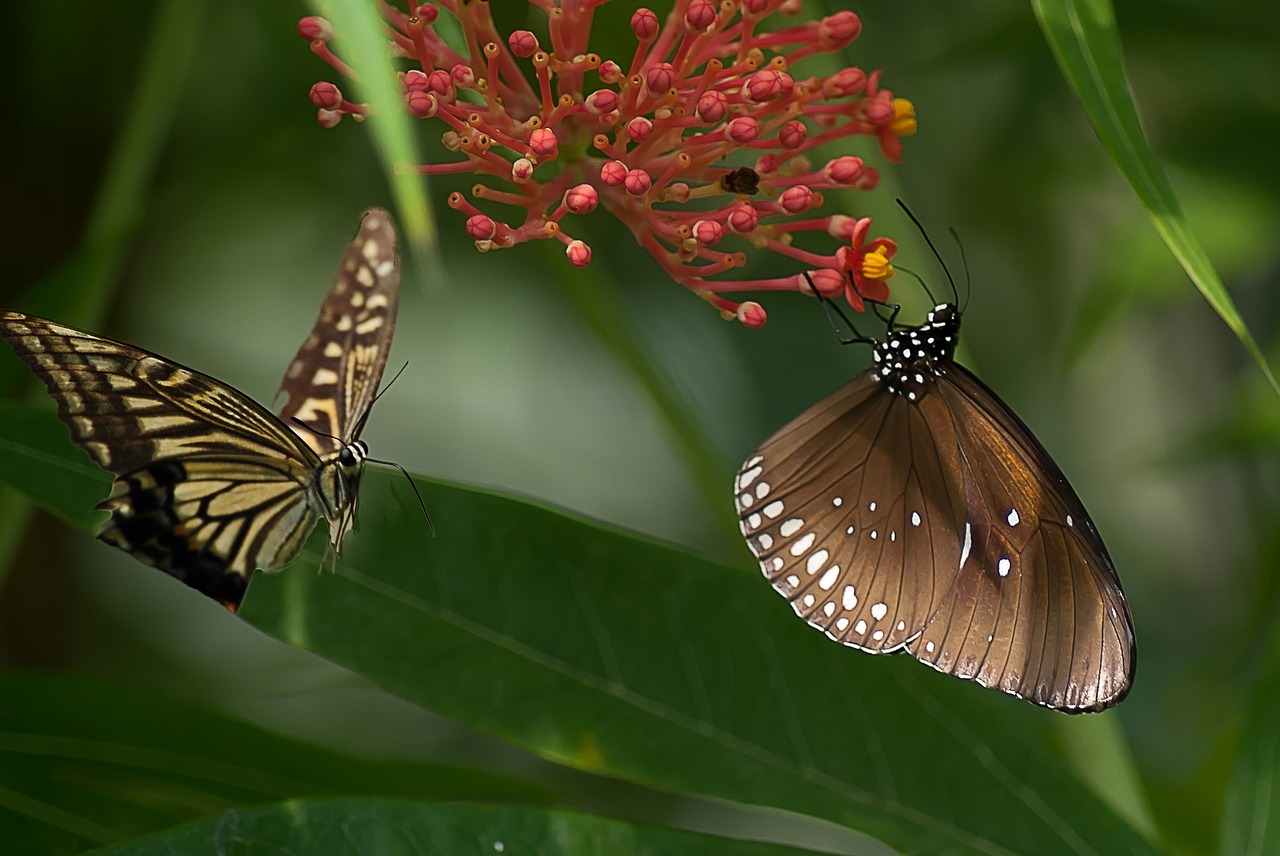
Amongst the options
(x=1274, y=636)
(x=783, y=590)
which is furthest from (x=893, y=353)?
(x=1274, y=636)

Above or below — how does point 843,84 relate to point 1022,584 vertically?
above

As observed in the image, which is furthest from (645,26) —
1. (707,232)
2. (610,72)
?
(707,232)

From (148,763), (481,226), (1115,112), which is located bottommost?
(148,763)

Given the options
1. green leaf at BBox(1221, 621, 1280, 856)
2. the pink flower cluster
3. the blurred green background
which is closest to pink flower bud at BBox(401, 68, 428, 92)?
the pink flower cluster

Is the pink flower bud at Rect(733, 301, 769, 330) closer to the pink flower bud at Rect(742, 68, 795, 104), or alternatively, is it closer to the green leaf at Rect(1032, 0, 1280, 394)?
the pink flower bud at Rect(742, 68, 795, 104)

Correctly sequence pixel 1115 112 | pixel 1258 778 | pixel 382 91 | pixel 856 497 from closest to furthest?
1. pixel 382 91
2. pixel 1115 112
3. pixel 1258 778
4. pixel 856 497

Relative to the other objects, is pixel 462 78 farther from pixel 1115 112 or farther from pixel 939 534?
pixel 939 534
